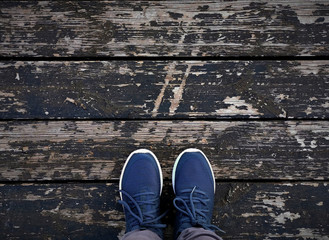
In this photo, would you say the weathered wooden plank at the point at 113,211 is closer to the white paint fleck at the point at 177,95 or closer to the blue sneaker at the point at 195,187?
the blue sneaker at the point at 195,187

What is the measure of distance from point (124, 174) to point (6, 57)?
564 millimetres

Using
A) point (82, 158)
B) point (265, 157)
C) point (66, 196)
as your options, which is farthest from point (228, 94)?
point (66, 196)

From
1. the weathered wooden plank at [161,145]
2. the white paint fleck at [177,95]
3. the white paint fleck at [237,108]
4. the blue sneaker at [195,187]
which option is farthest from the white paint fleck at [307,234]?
the white paint fleck at [177,95]

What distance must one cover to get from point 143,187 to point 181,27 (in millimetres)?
556

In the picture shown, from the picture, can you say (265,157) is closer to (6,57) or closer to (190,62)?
(190,62)

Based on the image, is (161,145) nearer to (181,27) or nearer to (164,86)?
(164,86)

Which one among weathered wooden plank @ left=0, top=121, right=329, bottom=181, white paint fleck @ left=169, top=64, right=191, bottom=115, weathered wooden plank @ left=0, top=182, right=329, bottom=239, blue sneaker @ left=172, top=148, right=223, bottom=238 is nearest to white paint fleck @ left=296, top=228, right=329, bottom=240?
weathered wooden plank @ left=0, top=182, right=329, bottom=239

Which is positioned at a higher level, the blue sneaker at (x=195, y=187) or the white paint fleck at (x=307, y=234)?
the blue sneaker at (x=195, y=187)

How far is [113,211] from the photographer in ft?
3.06

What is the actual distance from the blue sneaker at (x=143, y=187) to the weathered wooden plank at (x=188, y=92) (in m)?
0.15

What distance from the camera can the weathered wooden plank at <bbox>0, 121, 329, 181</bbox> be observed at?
3.05ft

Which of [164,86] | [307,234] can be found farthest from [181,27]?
[307,234]

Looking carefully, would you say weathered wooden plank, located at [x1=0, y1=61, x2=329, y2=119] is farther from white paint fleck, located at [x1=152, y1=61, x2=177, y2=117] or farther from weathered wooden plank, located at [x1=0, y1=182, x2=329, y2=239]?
weathered wooden plank, located at [x1=0, y1=182, x2=329, y2=239]

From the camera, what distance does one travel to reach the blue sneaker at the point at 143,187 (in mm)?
918
